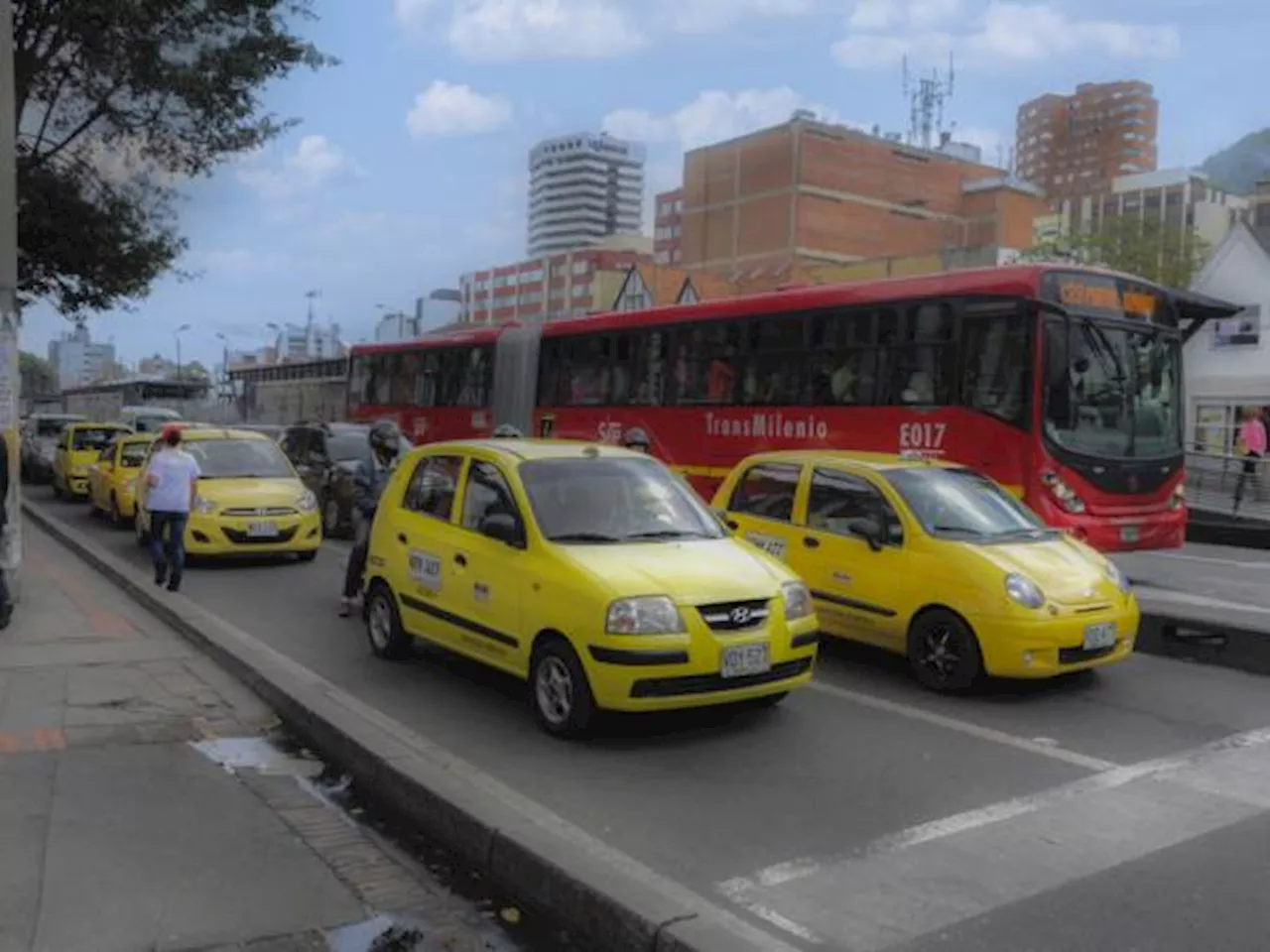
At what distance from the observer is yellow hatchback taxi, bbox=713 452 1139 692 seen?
7.05 metres

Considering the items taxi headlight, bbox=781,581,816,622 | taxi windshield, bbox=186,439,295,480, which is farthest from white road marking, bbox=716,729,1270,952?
taxi windshield, bbox=186,439,295,480

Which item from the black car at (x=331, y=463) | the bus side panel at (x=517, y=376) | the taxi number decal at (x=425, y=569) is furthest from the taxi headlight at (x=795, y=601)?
the bus side panel at (x=517, y=376)

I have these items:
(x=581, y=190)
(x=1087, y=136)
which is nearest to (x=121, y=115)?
(x=581, y=190)

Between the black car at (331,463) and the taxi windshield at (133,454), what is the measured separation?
2.10m

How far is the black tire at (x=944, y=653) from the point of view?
7164mm

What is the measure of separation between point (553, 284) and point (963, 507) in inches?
4495

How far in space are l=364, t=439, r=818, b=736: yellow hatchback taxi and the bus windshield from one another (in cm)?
550

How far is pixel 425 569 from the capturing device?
7426mm

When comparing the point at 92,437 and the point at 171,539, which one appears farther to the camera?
the point at 92,437

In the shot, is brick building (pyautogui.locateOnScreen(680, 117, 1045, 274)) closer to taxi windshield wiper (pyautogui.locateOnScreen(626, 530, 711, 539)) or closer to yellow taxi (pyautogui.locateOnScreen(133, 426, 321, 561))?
yellow taxi (pyautogui.locateOnScreen(133, 426, 321, 561))

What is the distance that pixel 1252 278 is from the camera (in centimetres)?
3162

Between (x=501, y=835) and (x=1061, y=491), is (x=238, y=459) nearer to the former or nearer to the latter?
(x=1061, y=491)

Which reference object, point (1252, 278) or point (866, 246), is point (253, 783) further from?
point (866, 246)

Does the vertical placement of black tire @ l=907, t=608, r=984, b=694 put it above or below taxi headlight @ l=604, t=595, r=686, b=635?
below
